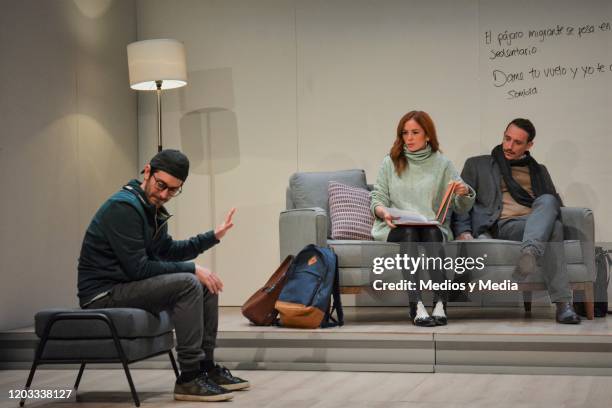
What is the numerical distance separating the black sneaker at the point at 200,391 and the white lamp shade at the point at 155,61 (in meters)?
2.62

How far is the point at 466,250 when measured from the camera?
4641 millimetres

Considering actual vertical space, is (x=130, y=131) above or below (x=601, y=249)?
above

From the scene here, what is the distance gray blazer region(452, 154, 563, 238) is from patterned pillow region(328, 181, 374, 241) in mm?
512

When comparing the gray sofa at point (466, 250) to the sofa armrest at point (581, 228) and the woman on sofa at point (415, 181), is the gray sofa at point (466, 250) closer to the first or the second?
the sofa armrest at point (581, 228)

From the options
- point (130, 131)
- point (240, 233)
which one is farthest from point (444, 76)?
point (130, 131)

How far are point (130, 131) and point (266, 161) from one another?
1001 millimetres

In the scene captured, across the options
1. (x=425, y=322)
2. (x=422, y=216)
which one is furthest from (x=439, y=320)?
(x=422, y=216)

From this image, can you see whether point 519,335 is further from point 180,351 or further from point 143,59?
point 143,59

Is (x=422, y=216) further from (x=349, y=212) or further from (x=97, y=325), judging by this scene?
(x=97, y=325)

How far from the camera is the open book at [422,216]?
4707 millimetres

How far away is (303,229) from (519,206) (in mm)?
1240

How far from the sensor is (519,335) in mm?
4172

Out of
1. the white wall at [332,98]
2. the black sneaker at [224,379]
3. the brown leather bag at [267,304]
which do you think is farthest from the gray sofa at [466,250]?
the black sneaker at [224,379]

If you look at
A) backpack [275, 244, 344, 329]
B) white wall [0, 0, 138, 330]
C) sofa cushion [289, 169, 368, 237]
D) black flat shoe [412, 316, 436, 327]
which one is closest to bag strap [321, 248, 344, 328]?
backpack [275, 244, 344, 329]
